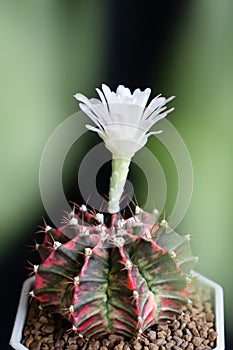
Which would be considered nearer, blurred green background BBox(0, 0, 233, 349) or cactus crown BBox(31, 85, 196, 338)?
cactus crown BBox(31, 85, 196, 338)

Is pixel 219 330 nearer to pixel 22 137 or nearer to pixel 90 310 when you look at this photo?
pixel 90 310

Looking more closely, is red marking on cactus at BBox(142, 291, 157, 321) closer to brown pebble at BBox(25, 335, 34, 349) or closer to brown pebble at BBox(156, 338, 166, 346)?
brown pebble at BBox(156, 338, 166, 346)

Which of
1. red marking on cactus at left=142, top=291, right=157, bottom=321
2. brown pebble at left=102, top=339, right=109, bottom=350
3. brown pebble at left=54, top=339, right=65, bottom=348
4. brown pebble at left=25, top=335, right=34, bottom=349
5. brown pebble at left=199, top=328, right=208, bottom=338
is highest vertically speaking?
red marking on cactus at left=142, top=291, right=157, bottom=321

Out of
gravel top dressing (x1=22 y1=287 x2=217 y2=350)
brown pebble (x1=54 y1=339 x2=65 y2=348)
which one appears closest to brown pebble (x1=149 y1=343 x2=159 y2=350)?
gravel top dressing (x1=22 y1=287 x2=217 y2=350)

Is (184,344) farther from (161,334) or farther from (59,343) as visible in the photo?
(59,343)

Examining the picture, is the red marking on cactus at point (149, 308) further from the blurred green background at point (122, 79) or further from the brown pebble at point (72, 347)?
the blurred green background at point (122, 79)

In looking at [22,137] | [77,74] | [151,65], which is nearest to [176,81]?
Result: [151,65]
